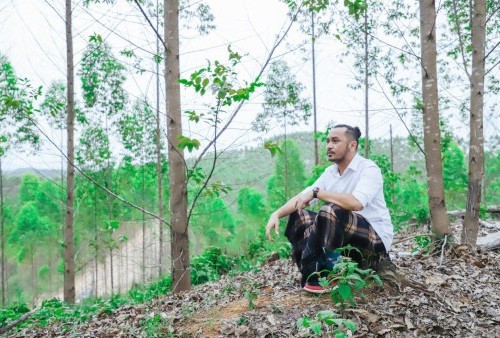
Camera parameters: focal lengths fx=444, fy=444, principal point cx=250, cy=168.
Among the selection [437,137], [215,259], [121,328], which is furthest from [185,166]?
[215,259]

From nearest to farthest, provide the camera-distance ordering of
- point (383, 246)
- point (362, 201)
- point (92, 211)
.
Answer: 1. point (362, 201)
2. point (383, 246)
3. point (92, 211)

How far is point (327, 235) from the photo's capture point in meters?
3.25

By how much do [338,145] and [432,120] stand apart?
1.93 metres

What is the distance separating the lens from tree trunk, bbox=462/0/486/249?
529cm

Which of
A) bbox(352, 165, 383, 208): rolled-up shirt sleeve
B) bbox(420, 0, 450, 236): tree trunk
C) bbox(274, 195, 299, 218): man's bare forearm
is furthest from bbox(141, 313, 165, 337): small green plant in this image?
bbox(420, 0, 450, 236): tree trunk

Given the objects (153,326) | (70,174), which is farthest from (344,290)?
(70,174)

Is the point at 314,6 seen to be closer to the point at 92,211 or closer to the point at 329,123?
the point at 329,123

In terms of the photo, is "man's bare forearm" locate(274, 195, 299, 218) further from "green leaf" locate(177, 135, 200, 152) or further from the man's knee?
"green leaf" locate(177, 135, 200, 152)

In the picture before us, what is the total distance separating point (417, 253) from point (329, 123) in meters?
6.57

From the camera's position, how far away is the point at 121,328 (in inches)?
145

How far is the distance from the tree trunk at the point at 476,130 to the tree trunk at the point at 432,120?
1.90 ft

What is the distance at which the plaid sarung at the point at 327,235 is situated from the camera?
128 inches

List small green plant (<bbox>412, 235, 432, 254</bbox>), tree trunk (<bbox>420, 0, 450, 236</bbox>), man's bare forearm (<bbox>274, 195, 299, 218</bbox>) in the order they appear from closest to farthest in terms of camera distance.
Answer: man's bare forearm (<bbox>274, 195, 299, 218</bbox>)
tree trunk (<bbox>420, 0, 450, 236</bbox>)
small green plant (<bbox>412, 235, 432, 254</bbox>)

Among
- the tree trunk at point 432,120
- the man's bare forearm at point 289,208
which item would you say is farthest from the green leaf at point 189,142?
the tree trunk at point 432,120
